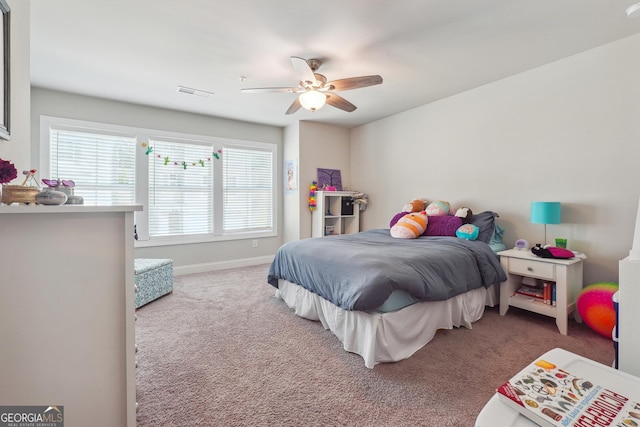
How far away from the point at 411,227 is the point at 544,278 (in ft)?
4.12

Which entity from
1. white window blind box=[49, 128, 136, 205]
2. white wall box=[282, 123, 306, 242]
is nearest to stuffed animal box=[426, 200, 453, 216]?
white wall box=[282, 123, 306, 242]

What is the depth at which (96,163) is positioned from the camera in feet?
11.7

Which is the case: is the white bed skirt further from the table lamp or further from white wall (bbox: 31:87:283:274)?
white wall (bbox: 31:87:283:274)

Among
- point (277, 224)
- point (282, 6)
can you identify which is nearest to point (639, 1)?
point (282, 6)

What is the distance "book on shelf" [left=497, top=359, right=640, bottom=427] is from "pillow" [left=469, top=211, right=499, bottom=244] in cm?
228

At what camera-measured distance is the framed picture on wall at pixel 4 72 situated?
4.17ft

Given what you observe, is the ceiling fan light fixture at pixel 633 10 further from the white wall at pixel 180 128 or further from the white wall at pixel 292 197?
the white wall at pixel 180 128

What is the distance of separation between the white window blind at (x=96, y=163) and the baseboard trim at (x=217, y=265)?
1.22 metres

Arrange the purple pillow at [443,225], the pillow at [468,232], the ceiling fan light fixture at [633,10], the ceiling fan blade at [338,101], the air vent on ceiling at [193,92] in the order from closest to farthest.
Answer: the ceiling fan light fixture at [633,10], the ceiling fan blade at [338,101], the pillow at [468,232], the purple pillow at [443,225], the air vent on ceiling at [193,92]

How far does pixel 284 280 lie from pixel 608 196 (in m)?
3.10

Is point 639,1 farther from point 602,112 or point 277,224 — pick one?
point 277,224

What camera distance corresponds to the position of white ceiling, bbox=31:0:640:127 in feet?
6.27

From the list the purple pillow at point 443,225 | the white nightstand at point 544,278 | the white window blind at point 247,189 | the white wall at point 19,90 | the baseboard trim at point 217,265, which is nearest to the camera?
the white wall at point 19,90

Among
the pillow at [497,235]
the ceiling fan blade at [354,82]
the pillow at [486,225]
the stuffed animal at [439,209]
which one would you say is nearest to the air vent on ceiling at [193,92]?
the ceiling fan blade at [354,82]
